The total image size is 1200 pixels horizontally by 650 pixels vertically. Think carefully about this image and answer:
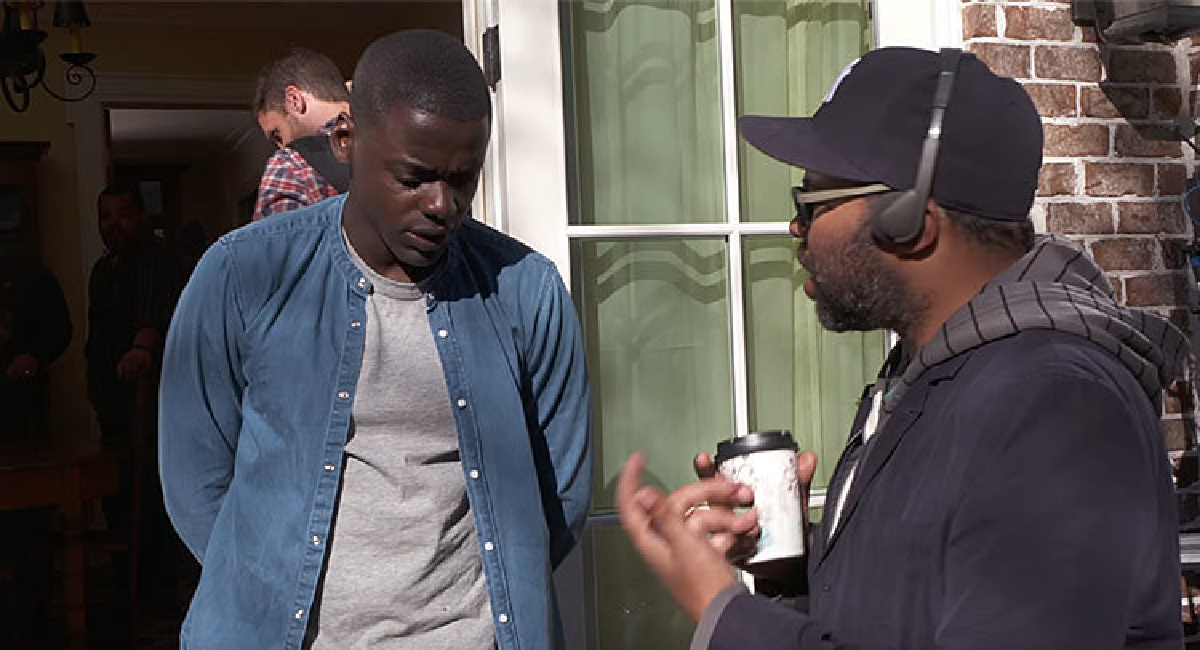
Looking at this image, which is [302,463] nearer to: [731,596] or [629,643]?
[731,596]

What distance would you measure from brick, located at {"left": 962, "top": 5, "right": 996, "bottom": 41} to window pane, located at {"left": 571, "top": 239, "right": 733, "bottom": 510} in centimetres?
72

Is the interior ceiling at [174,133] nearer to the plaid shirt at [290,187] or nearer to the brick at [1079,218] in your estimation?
the plaid shirt at [290,187]

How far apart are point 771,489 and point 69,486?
157 inches

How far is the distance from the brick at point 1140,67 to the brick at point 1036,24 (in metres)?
0.15

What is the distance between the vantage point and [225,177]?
1348 centimetres

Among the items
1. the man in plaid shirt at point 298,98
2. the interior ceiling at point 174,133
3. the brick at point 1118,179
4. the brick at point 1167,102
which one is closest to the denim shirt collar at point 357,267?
the man in plaid shirt at point 298,98

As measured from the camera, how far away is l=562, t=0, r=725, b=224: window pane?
2852 mm

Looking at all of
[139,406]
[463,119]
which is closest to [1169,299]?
[463,119]

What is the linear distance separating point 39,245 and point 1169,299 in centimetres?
726

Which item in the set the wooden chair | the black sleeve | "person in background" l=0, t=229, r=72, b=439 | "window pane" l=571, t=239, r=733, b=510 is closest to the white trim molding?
"window pane" l=571, t=239, r=733, b=510

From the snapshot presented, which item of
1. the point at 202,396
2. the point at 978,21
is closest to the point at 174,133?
the point at 978,21

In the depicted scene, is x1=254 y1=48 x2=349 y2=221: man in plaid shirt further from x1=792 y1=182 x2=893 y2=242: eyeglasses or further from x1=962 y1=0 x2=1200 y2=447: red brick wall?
x1=792 y1=182 x2=893 y2=242: eyeglasses

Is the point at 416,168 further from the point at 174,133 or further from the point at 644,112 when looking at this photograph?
the point at 174,133

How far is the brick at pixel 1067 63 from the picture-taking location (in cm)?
299
